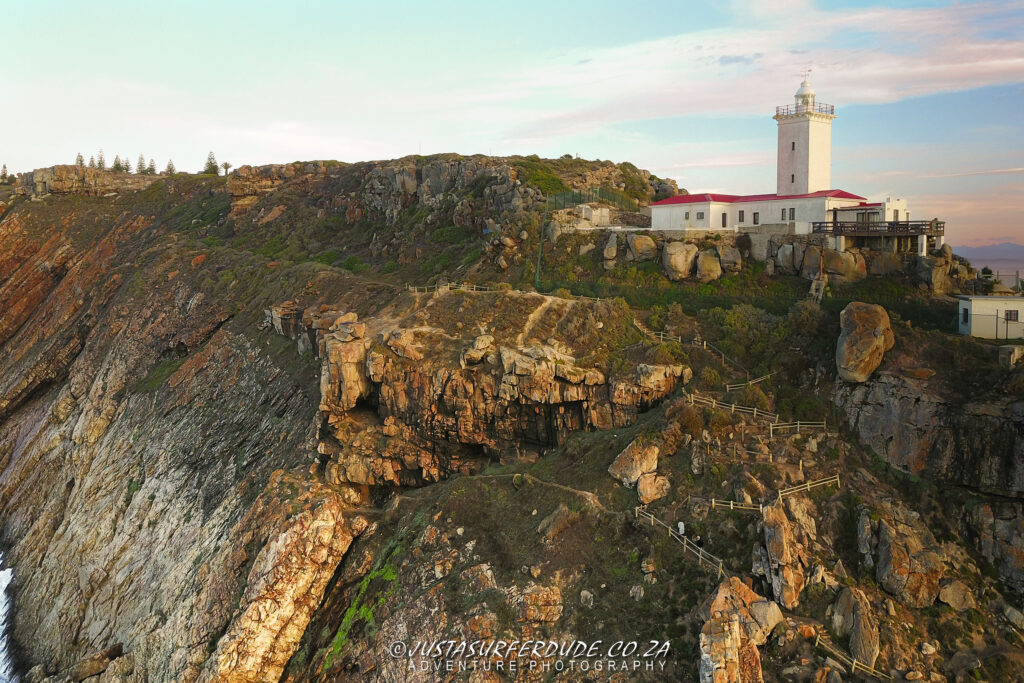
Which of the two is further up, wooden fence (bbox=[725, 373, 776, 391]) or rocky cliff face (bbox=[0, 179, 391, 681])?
wooden fence (bbox=[725, 373, 776, 391])

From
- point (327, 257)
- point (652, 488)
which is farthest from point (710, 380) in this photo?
point (327, 257)

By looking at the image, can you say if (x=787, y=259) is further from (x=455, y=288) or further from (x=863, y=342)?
(x=455, y=288)

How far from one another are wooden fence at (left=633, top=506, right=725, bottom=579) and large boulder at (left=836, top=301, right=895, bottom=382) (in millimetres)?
10419

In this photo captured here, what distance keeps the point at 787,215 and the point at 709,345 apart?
1190 centimetres

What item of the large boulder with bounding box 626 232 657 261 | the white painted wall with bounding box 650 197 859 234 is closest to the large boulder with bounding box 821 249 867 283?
the white painted wall with bounding box 650 197 859 234

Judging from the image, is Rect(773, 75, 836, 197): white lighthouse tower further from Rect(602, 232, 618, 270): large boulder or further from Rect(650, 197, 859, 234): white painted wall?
Rect(602, 232, 618, 270): large boulder

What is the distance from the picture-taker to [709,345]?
3975cm

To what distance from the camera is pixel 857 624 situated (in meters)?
26.1

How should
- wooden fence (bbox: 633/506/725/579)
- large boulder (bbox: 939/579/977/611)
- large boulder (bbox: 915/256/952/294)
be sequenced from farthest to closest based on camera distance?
large boulder (bbox: 915/256/952/294)
wooden fence (bbox: 633/506/725/579)
large boulder (bbox: 939/579/977/611)

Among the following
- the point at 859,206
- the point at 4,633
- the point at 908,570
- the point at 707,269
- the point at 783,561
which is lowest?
the point at 4,633

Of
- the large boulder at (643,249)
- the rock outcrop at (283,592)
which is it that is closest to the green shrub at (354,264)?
the large boulder at (643,249)

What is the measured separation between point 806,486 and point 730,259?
17.8m

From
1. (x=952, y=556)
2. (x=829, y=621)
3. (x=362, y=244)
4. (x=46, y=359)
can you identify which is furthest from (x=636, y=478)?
(x=46, y=359)

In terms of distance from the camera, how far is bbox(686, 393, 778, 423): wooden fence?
113 feet
